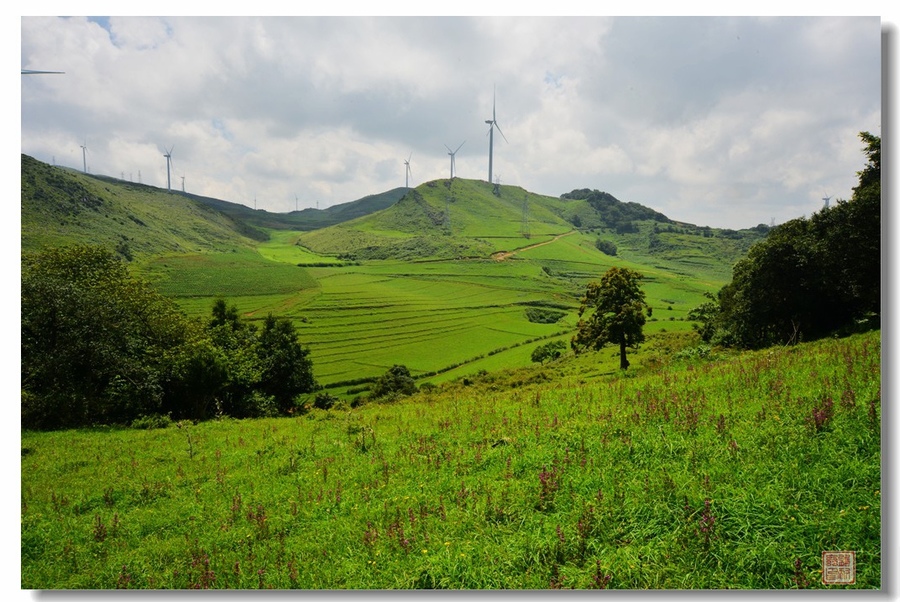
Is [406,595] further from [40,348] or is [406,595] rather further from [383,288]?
[383,288]

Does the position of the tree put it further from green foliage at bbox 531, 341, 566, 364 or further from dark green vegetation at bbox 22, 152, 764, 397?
green foliage at bbox 531, 341, 566, 364

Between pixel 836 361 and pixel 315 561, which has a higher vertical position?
pixel 836 361

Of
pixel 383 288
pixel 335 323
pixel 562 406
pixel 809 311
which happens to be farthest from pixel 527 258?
pixel 562 406

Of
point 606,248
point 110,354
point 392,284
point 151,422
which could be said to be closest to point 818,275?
point 151,422

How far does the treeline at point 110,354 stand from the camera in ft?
39.1

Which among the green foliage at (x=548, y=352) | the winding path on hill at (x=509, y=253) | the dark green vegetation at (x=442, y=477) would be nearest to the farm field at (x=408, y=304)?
the green foliage at (x=548, y=352)

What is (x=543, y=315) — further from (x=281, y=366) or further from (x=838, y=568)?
(x=838, y=568)

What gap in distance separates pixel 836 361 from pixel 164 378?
1979 cm

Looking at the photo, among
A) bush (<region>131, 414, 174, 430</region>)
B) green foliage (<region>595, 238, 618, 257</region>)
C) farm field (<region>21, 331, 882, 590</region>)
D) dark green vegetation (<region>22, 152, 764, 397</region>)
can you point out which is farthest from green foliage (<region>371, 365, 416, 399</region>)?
green foliage (<region>595, 238, 618, 257</region>)

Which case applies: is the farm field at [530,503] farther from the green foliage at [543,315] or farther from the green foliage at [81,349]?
the green foliage at [543,315]

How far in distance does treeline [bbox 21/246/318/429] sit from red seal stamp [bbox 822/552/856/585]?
16055 millimetres

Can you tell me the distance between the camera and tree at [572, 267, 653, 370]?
22.1 metres

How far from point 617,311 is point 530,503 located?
63.1 feet

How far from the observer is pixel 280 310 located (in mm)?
59469
